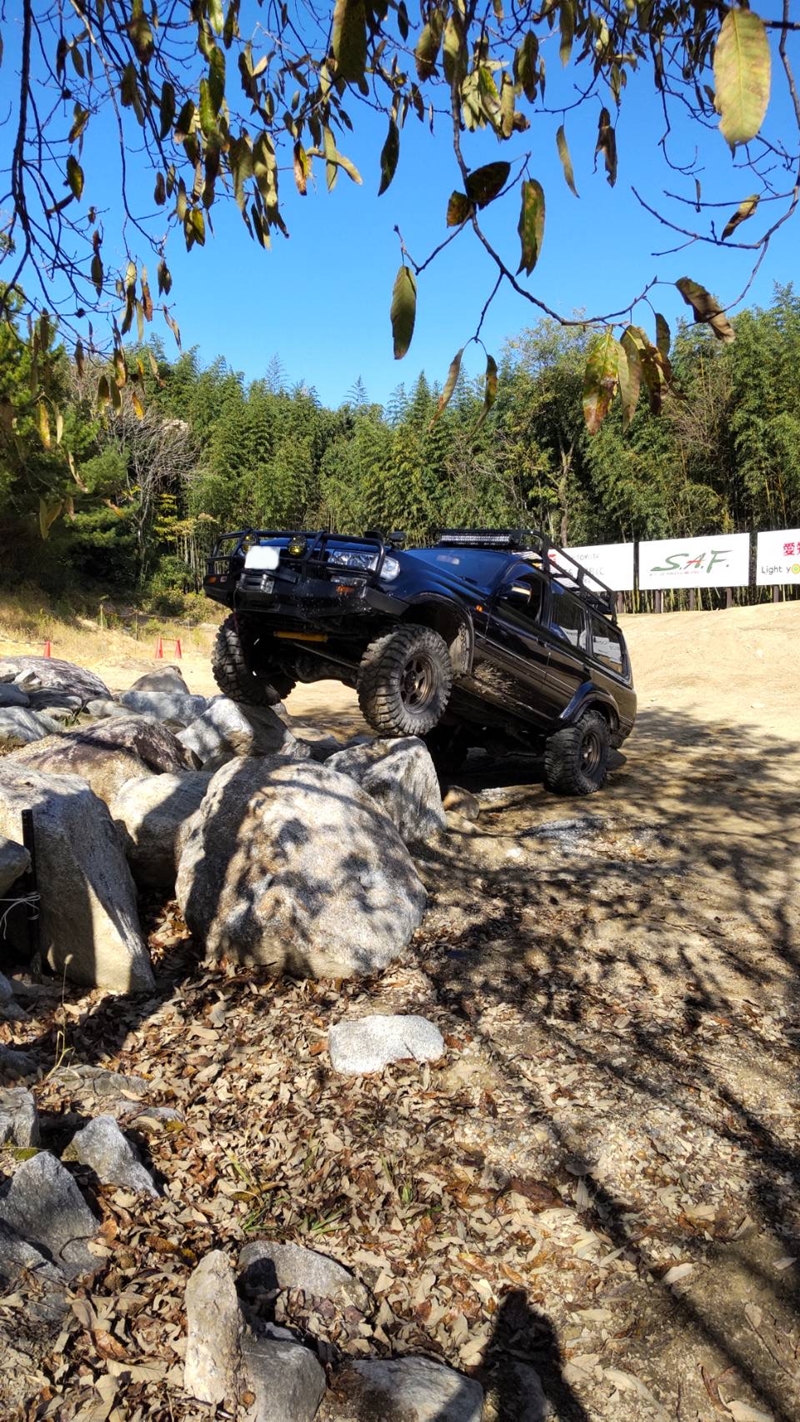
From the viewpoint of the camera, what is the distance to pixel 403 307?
5.07 feet

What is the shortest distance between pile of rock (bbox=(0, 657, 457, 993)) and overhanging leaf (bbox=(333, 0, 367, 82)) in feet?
11.4

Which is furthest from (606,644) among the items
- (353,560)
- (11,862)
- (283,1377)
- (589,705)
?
(283,1377)

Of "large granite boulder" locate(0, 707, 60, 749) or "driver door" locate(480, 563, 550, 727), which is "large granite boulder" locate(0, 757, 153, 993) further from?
"driver door" locate(480, 563, 550, 727)

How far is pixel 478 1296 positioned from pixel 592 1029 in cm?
158

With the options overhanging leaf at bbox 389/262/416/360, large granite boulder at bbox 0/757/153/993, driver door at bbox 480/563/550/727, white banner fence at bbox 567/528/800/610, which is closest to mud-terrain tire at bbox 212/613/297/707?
driver door at bbox 480/563/550/727

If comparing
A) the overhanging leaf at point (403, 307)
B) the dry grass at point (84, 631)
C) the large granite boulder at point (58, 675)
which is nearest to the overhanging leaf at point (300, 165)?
the overhanging leaf at point (403, 307)

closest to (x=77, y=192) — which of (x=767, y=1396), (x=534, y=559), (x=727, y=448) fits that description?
(x=767, y=1396)

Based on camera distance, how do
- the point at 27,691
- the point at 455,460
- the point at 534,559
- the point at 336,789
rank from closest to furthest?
1. the point at 336,789
2. the point at 534,559
3. the point at 27,691
4. the point at 455,460

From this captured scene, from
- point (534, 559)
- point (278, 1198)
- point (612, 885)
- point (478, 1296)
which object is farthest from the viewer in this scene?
point (534, 559)

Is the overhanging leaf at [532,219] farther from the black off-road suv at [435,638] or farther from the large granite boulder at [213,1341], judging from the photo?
the black off-road suv at [435,638]

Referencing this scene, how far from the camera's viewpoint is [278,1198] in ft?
10.3

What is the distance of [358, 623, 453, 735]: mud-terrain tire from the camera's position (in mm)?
6586

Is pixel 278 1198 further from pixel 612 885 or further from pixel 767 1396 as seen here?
pixel 612 885

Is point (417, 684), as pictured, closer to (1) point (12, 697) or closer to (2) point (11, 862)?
(2) point (11, 862)
